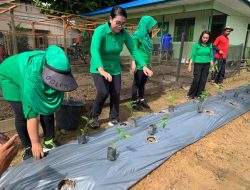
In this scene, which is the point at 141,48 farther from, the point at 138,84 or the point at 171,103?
the point at 171,103

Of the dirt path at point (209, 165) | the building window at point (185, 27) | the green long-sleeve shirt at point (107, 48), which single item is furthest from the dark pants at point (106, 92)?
the building window at point (185, 27)

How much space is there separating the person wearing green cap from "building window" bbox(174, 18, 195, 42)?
35.2 ft

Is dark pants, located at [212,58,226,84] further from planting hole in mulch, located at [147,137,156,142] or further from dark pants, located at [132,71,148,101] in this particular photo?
planting hole in mulch, located at [147,137,156,142]

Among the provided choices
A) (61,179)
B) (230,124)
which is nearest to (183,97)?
(230,124)

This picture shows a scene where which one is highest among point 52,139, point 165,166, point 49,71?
point 49,71

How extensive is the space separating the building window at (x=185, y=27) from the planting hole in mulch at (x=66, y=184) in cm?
1091

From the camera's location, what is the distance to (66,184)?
1970mm

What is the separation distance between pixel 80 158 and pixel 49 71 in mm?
1080

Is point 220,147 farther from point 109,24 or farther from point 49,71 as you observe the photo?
point 49,71

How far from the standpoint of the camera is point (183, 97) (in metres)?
5.64

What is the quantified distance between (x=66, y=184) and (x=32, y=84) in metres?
0.91

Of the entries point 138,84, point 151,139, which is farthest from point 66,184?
point 138,84

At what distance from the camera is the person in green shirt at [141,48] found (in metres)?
3.98

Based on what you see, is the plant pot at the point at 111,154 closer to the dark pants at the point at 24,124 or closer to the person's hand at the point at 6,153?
the dark pants at the point at 24,124
